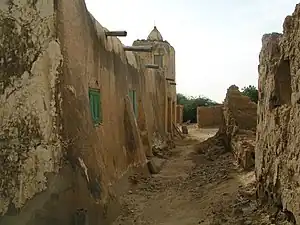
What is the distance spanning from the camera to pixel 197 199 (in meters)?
7.08

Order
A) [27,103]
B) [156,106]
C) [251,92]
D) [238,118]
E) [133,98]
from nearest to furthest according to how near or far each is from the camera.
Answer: [27,103] < [133,98] < [238,118] < [156,106] < [251,92]

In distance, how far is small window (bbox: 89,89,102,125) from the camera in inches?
257

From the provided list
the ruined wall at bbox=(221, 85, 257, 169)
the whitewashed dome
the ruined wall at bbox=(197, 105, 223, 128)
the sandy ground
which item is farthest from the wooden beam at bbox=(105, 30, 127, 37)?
the whitewashed dome

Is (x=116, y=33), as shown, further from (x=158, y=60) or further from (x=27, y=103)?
(x=158, y=60)

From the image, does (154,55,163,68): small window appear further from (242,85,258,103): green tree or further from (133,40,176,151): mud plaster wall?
(133,40,176,151): mud plaster wall

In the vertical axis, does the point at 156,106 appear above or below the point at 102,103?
above

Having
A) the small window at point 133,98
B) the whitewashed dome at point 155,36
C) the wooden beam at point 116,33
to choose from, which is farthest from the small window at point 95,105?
the whitewashed dome at point 155,36

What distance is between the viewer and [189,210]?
21.4 feet

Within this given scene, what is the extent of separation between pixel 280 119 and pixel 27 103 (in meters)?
2.84

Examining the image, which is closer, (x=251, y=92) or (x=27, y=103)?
(x=27, y=103)

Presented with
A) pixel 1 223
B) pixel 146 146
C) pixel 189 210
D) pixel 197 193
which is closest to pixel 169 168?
pixel 146 146

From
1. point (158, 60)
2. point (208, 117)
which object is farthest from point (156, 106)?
point (158, 60)

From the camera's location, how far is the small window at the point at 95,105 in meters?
6.52

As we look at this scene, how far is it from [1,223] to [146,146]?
751 cm
